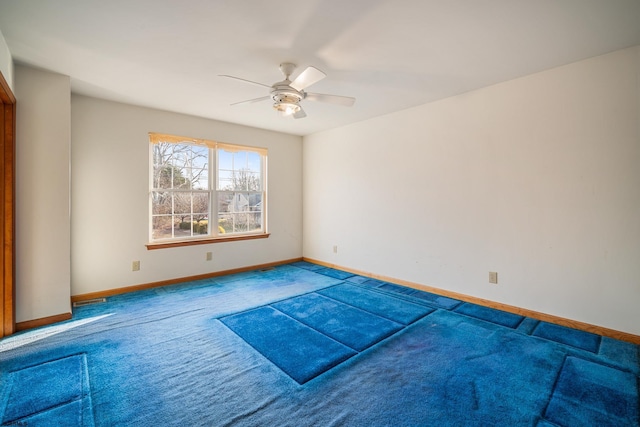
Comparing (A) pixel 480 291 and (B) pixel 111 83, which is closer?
(B) pixel 111 83

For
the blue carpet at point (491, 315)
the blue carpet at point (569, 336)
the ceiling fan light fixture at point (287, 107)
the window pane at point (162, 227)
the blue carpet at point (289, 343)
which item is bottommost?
the blue carpet at point (289, 343)

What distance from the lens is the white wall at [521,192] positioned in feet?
8.48

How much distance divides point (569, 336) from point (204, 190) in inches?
189

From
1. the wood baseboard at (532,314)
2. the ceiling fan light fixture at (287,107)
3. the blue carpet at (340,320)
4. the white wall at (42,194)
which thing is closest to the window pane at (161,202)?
the white wall at (42,194)

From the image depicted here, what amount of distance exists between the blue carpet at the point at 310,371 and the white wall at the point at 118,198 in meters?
0.67

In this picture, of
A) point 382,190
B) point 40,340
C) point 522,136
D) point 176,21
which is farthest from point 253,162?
point 522,136

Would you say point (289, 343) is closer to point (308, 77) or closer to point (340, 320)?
point (340, 320)

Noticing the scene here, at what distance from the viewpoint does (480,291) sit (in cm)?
345

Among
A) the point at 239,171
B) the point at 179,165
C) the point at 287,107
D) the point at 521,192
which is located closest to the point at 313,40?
the point at 287,107

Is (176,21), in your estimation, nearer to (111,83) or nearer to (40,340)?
(111,83)

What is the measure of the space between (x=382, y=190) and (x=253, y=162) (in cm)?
236

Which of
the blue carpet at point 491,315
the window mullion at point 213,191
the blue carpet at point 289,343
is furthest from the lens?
the window mullion at point 213,191

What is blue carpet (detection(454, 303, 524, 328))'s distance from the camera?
294 centimetres

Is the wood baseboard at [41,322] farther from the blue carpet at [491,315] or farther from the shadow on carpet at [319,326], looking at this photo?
the blue carpet at [491,315]
